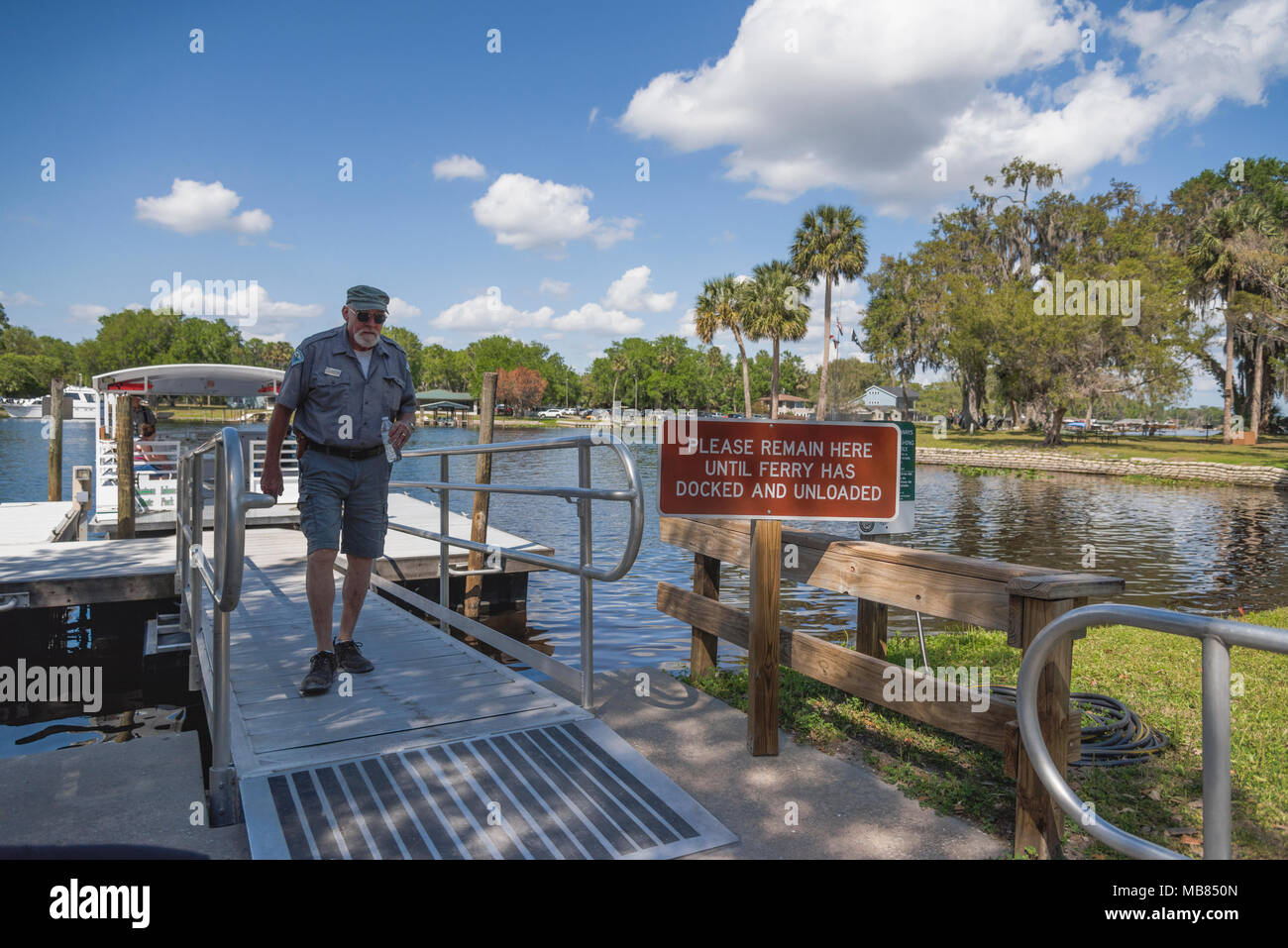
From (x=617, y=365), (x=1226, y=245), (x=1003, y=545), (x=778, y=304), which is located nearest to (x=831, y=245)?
(x=778, y=304)

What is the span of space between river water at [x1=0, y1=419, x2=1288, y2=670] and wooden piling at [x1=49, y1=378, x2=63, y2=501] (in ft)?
7.03

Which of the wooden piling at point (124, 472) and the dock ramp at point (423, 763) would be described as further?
the wooden piling at point (124, 472)

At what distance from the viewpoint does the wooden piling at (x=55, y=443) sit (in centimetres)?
1609

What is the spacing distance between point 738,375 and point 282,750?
12725cm

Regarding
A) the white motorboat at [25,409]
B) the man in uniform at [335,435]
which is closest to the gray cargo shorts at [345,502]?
the man in uniform at [335,435]

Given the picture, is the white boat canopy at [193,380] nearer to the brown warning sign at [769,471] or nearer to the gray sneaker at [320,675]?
the gray sneaker at [320,675]

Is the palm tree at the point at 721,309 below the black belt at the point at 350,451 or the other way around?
the other way around

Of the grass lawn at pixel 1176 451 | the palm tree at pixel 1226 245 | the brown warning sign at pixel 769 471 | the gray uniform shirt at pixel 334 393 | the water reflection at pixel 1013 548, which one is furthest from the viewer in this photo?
the palm tree at pixel 1226 245

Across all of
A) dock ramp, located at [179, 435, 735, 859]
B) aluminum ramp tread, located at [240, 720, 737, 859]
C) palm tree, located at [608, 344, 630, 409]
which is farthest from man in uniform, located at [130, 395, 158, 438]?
palm tree, located at [608, 344, 630, 409]

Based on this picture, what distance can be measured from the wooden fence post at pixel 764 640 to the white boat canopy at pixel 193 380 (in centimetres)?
1084

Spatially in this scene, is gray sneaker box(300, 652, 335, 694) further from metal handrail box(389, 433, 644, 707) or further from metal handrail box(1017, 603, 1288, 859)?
metal handrail box(1017, 603, 1288, 859)

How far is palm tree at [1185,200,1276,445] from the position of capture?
38500 millimetres
